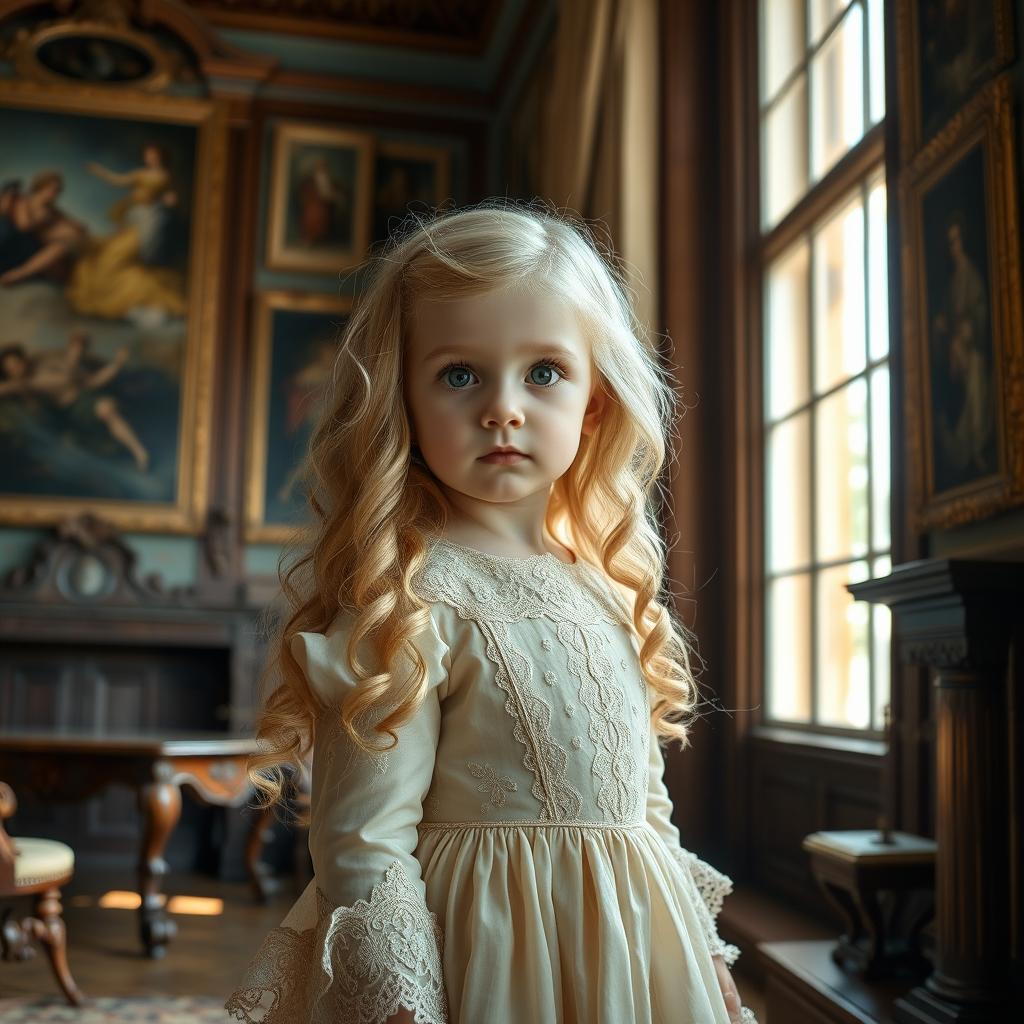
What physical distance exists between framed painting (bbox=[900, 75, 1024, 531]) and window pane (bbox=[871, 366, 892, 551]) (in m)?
0.45

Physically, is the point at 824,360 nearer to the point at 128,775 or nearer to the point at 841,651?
the point at 841,651

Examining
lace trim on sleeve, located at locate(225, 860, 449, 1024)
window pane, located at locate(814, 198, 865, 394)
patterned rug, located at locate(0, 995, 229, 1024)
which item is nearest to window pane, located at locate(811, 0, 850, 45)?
window pane, located at locate(814, 198, 865, 394)

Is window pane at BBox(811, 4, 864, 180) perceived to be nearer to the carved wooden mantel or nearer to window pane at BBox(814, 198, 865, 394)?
window pane at BBox(814, 198, 865, 394)

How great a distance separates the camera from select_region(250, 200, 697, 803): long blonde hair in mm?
1405

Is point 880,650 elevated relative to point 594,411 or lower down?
lower down

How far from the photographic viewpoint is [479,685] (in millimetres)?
1375

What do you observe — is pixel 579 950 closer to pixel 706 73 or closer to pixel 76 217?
pixel 706 73

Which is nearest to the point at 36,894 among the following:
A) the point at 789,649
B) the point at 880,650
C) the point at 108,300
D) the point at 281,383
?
the point at 789,649

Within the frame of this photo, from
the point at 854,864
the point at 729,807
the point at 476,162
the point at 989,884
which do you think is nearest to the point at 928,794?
the point at 854,864

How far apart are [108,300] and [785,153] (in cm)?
478

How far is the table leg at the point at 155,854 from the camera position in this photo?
5227 millimetres

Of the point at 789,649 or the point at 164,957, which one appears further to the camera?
the point at 164,957

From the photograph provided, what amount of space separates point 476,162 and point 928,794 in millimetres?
6252

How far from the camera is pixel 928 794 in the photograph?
3.20m
